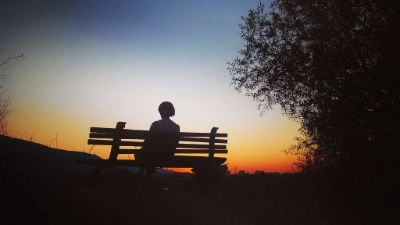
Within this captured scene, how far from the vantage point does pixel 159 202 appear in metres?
7.40

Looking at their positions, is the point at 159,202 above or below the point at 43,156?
below

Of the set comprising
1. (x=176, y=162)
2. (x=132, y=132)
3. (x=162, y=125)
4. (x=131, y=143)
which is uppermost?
(x=162, y=125)

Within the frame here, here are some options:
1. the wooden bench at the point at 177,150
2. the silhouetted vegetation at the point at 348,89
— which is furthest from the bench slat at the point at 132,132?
the silhouetted vegetation at the point at 348,89

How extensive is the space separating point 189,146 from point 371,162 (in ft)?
16.5

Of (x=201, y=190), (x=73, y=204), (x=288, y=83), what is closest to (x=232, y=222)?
(x=73, y=204)

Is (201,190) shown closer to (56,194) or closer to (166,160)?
(166,160)

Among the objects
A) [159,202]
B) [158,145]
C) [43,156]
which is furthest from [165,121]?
[43,156]

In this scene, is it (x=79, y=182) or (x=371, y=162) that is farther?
(x=371, y=162)

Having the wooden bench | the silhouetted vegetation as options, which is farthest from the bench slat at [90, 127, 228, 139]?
the silhouetted vegetation

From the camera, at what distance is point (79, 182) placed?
930 centimetres

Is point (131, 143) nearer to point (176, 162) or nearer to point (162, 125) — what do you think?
point (162, 125)

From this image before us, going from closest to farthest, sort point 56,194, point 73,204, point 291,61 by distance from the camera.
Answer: point 73,204, point 56,194, point 291,61

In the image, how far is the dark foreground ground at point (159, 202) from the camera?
5.28 metres

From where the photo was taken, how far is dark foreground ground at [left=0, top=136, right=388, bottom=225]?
5281 mm
